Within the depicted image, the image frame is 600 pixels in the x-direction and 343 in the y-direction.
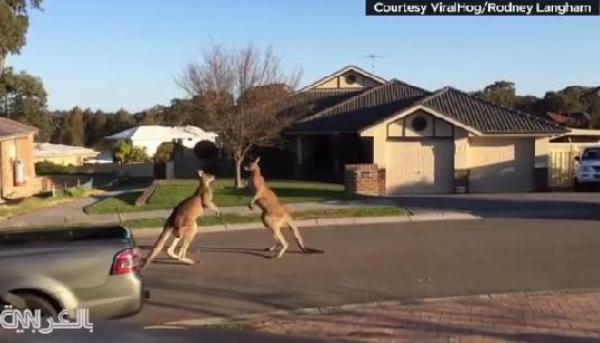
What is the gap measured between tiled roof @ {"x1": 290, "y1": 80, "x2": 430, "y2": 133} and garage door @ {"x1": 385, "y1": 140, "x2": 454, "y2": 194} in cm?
180

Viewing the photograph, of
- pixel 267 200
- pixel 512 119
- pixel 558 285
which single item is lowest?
pixel 558 285

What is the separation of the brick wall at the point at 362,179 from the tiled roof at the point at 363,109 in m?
5.36

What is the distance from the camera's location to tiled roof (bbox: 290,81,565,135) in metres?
32.3

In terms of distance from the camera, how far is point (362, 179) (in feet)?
89.8

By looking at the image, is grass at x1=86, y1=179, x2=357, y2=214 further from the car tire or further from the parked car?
the car tire

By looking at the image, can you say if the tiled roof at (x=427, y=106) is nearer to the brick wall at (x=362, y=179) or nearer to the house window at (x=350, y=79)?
the brick wall at (x=362, y=179)

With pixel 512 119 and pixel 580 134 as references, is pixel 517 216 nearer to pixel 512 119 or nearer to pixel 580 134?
pixel 512 119

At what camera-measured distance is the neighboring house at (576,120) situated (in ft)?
186

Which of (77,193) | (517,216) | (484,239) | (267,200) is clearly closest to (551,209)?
(517,216)

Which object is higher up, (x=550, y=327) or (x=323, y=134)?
(x=323, y=134)

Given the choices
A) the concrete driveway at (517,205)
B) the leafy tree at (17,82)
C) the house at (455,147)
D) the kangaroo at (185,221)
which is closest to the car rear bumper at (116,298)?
the kangaroo at (185,221)

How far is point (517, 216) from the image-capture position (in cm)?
1902

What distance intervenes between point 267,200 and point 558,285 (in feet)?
15.8

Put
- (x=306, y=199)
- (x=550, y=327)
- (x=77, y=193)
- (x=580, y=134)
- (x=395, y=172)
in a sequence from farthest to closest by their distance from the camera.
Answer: (x=580, y=134)
(x=395, y=172)
(x=77, y=193)
(x=306, y=199)
(x=550, y=327)
